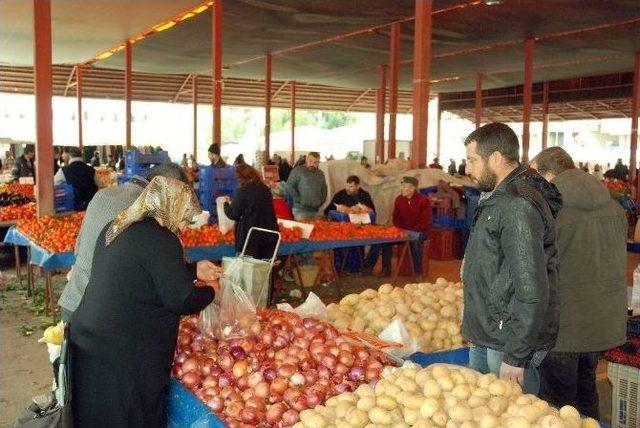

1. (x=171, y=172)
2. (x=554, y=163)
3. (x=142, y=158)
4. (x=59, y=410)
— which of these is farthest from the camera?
(x=142, y=158)

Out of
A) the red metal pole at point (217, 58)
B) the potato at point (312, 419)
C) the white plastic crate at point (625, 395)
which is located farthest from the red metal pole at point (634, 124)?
the potato at point (312, 419)

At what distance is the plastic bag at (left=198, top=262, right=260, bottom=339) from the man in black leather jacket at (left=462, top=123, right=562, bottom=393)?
119 cm

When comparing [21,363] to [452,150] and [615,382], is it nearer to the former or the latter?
[615,382]

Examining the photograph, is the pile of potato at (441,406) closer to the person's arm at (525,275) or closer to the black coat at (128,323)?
the person's arm at (525,275)

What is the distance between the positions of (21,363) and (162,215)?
3452mm

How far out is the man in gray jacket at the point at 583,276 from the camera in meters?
3.16

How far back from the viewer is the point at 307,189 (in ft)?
32.1

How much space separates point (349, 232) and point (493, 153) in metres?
5.38

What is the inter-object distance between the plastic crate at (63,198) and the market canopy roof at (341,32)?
4.15 metres

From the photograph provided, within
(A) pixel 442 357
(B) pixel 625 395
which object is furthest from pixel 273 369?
(B) pixel 625 395

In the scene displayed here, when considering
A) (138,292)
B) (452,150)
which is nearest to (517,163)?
(138,292)

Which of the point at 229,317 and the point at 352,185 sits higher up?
the point at 352,185

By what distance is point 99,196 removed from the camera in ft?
12.4

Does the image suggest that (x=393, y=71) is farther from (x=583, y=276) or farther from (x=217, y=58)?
(x=583, y=276)
